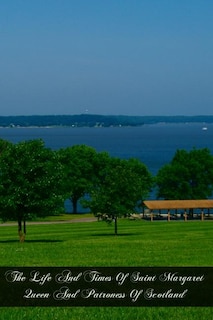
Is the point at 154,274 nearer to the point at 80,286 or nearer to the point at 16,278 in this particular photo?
the point at 80,286

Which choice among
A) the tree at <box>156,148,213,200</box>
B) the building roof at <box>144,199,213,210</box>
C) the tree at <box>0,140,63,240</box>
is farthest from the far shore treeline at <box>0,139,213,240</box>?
the tree at <box>156,148,213,200</box>

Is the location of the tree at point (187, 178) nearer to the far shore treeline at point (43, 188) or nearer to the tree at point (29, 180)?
the far shore treeline at point (43, 188)

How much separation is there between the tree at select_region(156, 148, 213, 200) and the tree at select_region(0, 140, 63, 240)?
56381mm

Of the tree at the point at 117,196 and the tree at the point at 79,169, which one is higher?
the tree at the point at 117,196

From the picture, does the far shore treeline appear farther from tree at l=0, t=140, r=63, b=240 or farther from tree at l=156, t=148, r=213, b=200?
tree at l=156, t=148, r=213, b=200

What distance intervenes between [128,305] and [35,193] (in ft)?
95.2

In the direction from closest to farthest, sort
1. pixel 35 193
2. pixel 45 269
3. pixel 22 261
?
pixel 45 269
pixel 22 261
pixel 35 193

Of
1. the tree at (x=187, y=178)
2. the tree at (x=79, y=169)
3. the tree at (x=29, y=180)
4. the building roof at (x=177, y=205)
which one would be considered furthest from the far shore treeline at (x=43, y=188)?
the tree at (x=79, y=169)

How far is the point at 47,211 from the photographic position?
42.9 meters

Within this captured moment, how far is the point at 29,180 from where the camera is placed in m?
42.5

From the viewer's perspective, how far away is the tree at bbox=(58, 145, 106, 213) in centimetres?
10128

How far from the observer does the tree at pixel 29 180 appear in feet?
138

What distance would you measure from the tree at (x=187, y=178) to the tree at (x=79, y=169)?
36.5 ft

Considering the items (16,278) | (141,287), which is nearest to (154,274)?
(141,287)
